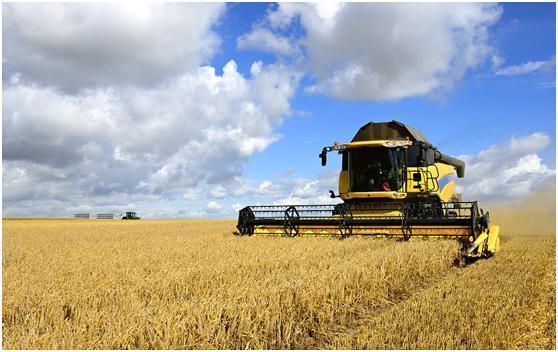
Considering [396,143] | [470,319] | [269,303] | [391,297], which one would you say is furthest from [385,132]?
[269,303]

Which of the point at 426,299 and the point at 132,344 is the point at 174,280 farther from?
the point at 426,299

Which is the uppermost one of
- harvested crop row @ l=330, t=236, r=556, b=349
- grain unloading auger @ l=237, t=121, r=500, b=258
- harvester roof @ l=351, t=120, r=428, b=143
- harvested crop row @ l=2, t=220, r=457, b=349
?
harvester roof @ l=351, t=120, r=428, b=143

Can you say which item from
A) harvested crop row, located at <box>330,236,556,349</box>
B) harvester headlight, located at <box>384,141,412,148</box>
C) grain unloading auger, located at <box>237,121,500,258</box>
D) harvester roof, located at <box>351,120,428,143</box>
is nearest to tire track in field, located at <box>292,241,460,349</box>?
harvested crop row, located at <box>330,236,556,349</box>

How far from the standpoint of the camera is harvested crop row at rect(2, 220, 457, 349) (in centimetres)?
405

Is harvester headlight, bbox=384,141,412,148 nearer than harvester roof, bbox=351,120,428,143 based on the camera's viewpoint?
Yes

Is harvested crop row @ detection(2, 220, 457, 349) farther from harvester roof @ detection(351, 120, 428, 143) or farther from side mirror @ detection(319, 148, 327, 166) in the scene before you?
harvester roof @ detection(351, 120, 428, 143)

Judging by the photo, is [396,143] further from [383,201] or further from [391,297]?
[391,297]

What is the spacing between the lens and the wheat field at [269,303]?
13.6ft

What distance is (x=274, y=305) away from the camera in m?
A: 4.80

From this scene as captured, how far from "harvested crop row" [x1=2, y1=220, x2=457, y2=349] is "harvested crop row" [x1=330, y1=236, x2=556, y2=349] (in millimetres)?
451

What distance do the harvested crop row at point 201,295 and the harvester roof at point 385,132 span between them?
16.9ft

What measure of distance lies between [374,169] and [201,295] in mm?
8508

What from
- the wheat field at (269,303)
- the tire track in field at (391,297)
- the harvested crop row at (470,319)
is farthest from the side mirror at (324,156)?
the harvested crop row at (470,319)

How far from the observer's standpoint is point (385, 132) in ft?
45.5
